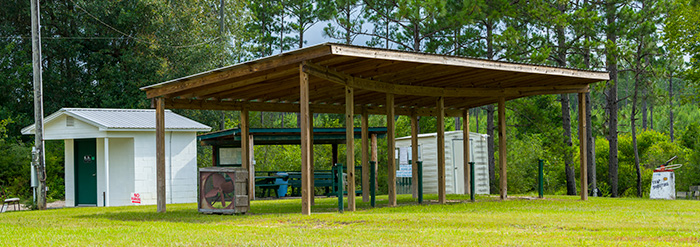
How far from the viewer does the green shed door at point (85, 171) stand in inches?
769

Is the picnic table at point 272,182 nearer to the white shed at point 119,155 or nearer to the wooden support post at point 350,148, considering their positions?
the white shed at point 119,155

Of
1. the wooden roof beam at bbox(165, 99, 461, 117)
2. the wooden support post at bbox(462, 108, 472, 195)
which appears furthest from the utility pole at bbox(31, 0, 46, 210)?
the wooden support post at bbox(462, 108, 472, 195)

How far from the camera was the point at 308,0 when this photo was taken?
121ft

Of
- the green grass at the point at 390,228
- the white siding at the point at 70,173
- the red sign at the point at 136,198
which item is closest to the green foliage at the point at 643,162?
the green grass at the point at 390,228

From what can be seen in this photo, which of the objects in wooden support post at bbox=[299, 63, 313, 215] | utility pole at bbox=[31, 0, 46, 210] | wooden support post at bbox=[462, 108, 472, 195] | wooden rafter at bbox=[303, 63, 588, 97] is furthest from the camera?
wooden support post at bbox=[462, 108, 472, 195]

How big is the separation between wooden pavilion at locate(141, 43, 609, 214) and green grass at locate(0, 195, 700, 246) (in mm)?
1567

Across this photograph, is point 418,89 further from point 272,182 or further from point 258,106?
point 272,182

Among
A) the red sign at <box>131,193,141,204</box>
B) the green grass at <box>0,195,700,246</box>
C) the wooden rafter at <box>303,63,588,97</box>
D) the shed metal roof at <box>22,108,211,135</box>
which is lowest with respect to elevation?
the red sign at <box>131,193,141,204</box>

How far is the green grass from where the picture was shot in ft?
24.1

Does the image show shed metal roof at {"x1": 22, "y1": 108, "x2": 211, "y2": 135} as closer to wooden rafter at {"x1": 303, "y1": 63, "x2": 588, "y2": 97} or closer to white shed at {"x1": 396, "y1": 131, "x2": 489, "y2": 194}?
white shed at {"x1": 396, "y1": 131, "x2": 489, "y2": 194}

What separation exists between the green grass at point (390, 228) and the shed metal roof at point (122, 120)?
6465 millimetres

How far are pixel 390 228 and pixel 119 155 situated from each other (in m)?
12.2

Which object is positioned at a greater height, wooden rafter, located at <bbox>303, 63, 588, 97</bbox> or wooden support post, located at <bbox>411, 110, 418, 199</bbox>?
wooden rafter, located at <bbox>303, 63, 588, 97</bbox>

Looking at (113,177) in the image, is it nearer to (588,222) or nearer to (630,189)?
(588,222)
